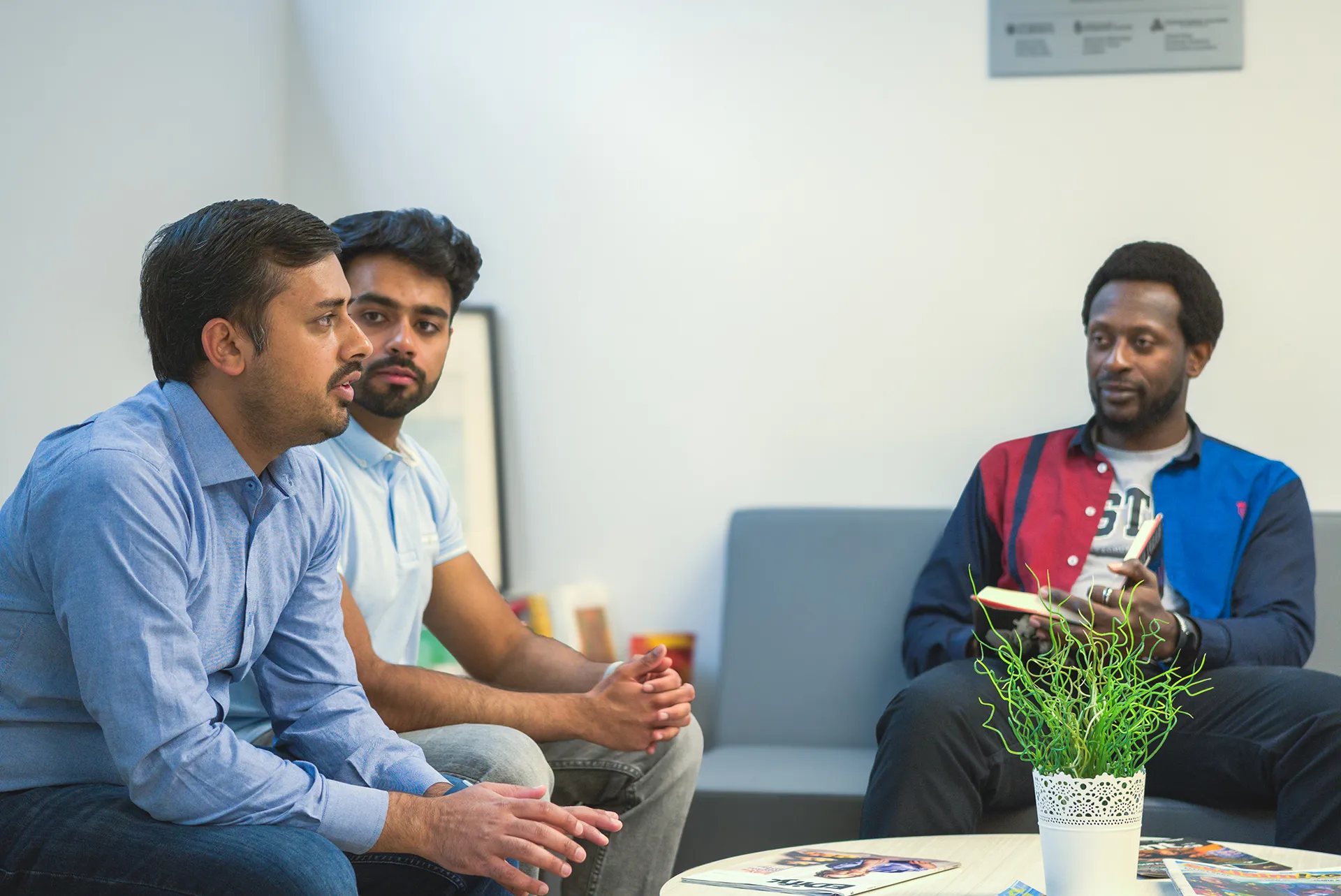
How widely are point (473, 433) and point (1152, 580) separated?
5.03 ft

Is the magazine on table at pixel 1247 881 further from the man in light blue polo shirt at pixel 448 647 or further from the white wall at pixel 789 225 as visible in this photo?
the white wall at pixel 789 225

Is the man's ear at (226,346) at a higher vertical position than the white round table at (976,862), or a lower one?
higher

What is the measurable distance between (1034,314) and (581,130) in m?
1.11

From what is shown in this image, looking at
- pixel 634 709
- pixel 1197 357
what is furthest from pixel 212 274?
pixel 1197 357

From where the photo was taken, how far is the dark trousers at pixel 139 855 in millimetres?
1217

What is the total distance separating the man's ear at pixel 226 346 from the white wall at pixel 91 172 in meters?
0.86

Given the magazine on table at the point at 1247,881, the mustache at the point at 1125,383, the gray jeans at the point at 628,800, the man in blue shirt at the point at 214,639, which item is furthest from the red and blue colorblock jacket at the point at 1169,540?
the man in blue shirt at the point at 214,639

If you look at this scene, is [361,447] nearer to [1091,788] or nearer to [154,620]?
[154,620]

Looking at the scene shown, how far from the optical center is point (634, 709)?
1.89 meters

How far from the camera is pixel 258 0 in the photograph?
9.59 feet

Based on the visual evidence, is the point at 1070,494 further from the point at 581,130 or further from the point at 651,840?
the point at 581,130

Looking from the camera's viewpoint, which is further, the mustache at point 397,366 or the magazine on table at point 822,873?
the mustache at point 397,366

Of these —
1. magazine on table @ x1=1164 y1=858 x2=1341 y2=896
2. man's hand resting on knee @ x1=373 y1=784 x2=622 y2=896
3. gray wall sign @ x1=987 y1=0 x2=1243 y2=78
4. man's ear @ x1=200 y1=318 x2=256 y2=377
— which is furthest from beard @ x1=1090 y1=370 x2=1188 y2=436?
man's ear @ x1=200 y1=318 x2=256 y2=377

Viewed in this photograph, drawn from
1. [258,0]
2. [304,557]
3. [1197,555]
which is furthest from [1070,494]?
[258,0]
